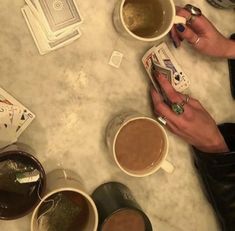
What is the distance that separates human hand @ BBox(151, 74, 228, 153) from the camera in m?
1.23

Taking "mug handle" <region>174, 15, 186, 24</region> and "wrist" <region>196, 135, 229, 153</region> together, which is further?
"wrist" <region>196, 135, 229, 153</region>

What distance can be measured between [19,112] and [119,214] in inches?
14.5

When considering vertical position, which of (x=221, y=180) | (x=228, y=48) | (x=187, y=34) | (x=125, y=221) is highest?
(x=187, y=34)

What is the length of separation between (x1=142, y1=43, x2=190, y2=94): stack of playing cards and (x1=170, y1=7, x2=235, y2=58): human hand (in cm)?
5

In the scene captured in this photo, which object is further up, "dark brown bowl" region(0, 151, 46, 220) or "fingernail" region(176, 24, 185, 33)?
"fingernail" region(176, 24, 185, 33)

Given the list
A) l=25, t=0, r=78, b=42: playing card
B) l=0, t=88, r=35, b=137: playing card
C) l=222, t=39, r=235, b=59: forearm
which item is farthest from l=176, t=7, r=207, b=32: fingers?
l=0, t=88, r=35, b=137: playing card

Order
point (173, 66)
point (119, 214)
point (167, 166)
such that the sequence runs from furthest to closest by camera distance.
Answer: point (173, 66), point (167, 166), point (119, 214)

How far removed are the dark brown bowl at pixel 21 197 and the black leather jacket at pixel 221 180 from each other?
0.47m

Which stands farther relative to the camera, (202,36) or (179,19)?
(202,36)

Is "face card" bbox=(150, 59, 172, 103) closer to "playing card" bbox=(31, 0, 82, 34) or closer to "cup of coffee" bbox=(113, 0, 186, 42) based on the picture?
"cup of coffee" bbox=(113, 0, 186, 42)

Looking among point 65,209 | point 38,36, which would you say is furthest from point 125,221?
point 38,36

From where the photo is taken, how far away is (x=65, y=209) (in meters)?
1.12

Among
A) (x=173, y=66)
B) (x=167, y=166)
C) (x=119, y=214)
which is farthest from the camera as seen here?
(x=173, y=66)

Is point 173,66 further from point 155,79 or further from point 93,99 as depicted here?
point 93,99
